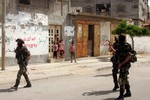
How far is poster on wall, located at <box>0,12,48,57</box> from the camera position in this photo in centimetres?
1964

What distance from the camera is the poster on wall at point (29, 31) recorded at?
64.4 ft

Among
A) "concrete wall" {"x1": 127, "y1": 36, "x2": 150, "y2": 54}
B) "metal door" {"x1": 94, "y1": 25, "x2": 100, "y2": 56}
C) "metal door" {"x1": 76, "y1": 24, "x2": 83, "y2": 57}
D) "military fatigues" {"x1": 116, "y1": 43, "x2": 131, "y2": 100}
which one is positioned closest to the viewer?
"military fatigues" {"x1": 116, "y1": 43, "x2": 131, "y2": 100}

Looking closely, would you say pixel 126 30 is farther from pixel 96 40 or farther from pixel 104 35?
pixel 96 40

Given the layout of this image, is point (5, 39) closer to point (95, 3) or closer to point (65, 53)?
point (65, 53)

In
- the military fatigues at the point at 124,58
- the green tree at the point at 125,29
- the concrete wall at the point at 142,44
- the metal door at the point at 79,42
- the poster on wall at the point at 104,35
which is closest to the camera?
the military fatigues at the point at 124,58

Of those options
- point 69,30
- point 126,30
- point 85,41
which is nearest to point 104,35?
point 126,30

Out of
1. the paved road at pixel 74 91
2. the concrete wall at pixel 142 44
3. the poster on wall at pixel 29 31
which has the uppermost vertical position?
the poster on wall at pixel 29 31

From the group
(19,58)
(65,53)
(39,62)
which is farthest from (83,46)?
(19,58)

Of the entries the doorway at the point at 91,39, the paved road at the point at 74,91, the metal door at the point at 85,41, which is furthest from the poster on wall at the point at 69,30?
the paved road at the point at 74,91

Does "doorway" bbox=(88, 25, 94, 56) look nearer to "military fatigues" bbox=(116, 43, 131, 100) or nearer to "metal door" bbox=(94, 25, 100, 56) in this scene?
"metal door" bbox=(94, 25, 100, 56)

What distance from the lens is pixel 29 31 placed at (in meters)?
21.0

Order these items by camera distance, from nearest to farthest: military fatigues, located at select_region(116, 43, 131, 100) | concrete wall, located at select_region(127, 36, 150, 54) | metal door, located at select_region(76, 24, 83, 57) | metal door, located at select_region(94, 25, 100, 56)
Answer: military fatigues, located at select_region(116, 43, 131, 100) < metal door, located at select_region(76, 24, 83, 57) < metal door, located at select_region(94, 25, 100, 56) < concrete wall, located at select_region(127, 36, 150, 54)

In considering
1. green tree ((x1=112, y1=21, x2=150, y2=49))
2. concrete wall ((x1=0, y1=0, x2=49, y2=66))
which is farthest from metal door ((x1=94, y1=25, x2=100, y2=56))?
concrete wall ((x1=0, y1=0, x2=49, y2=66))

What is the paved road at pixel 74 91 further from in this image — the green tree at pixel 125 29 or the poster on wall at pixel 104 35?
the poster on wall at pixel 104 35
